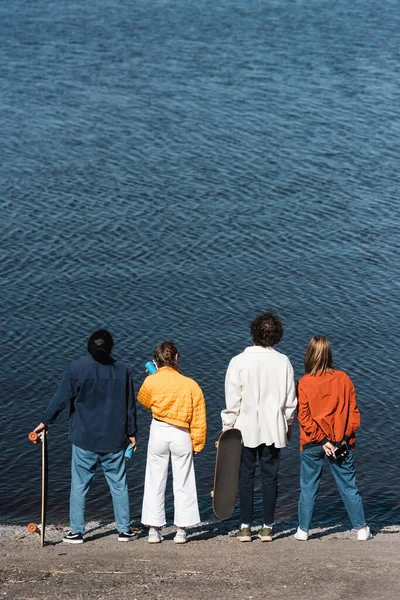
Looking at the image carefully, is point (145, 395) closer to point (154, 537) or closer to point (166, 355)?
point (166, 355)

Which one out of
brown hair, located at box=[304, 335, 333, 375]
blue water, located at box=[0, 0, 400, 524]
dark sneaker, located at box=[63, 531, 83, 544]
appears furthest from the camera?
blue water, located at box=[0, 0, 400, 524]

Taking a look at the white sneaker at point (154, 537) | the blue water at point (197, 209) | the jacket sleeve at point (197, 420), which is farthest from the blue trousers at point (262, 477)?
the blue water at point (197, 209)

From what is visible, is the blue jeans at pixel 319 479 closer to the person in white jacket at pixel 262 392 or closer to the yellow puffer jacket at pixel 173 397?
the person in white jacket at pixel 262 392

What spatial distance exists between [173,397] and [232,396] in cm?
48

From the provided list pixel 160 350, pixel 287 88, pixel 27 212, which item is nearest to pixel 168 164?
pixel 27 212

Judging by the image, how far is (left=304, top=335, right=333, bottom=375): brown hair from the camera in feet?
28.8

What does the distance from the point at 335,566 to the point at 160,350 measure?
2203mm

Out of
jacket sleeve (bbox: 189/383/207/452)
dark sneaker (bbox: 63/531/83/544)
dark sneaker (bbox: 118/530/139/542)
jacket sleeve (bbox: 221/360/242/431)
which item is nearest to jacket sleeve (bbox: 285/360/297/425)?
jacket sleeve (bbox: 221/360/242/431)

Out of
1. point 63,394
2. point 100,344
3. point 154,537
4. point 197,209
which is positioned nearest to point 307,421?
point 154,537

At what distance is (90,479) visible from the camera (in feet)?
30.3

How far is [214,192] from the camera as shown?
24.8m

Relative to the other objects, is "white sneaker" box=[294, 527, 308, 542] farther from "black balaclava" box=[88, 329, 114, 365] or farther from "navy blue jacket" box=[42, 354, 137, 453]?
"black balaclava" box=[88, 329, 114, 365]

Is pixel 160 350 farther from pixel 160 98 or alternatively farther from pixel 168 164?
pixel 160 98

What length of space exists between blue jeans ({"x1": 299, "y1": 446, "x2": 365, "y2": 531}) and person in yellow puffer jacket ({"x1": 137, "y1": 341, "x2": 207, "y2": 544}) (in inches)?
35.2
